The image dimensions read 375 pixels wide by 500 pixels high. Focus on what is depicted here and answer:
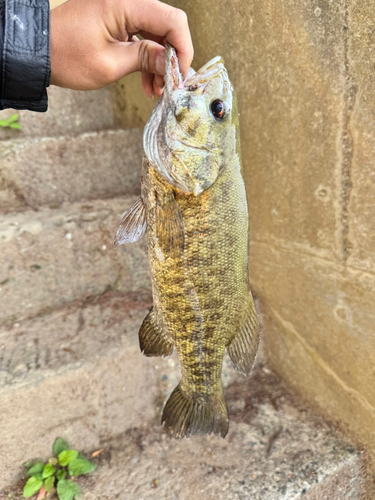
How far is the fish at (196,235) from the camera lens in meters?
1.48

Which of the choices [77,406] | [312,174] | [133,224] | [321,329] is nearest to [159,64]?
[133,224]

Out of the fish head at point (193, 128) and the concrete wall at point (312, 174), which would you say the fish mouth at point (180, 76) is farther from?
the concrete wall at point (312, 174)

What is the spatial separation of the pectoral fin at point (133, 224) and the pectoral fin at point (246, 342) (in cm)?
60

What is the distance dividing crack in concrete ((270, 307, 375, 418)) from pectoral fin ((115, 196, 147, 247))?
1.42 metres

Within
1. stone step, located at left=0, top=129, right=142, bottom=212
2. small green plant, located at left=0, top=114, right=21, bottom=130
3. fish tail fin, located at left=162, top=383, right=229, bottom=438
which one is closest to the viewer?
fish tail fin, located at left=162, top=383, right=229, bottom=438

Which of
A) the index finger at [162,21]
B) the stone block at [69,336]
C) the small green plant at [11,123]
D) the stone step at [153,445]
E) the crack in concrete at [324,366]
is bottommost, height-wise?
the stone step at [153,445]

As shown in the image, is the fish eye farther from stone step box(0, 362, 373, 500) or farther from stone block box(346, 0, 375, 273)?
stone step box(0, 362, 373, 500)

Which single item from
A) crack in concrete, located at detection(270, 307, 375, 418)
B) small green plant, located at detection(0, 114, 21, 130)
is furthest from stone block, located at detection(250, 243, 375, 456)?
small green plant, located at detection(0, 114, 21, 130)

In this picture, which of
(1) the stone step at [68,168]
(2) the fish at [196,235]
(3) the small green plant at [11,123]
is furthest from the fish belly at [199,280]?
(3) the small green plant at [11,123]

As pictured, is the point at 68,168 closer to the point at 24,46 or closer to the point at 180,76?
the point at 24,46

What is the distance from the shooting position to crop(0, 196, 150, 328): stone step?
233 cm

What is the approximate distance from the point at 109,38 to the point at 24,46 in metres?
0.33

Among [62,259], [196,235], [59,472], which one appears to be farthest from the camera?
[62,259]

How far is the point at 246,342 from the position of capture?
175 cm
